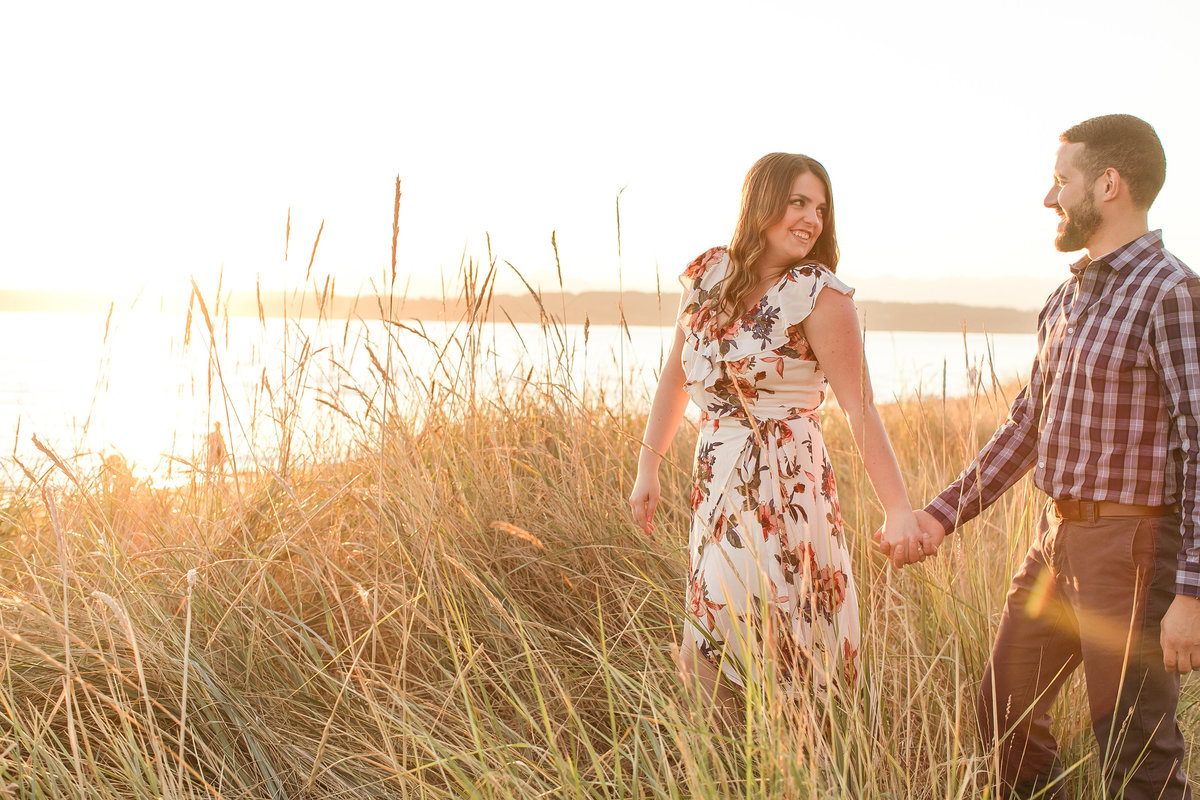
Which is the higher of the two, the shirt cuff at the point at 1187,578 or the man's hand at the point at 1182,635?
the shirt cuff at the point at 1187,578

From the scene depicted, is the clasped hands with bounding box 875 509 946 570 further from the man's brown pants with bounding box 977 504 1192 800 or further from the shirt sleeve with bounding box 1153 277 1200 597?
the shirt sleeve with bounding box 1153 277 1200 597

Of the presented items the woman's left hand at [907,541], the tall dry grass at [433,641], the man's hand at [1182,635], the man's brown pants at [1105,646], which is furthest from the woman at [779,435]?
the man's hand at [1182,635]

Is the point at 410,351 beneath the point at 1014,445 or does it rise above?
above

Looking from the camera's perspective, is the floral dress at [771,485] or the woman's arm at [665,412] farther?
the woman's arm at [665,412]

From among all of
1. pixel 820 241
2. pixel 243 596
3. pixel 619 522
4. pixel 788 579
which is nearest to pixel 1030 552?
pixel 788 579

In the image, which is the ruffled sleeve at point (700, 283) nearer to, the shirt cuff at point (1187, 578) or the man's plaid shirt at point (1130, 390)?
the man's plaid shirt at point (1130, 390)

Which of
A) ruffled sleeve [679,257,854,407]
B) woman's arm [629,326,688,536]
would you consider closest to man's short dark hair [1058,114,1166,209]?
ruffled sleeve [679,257,854,407]

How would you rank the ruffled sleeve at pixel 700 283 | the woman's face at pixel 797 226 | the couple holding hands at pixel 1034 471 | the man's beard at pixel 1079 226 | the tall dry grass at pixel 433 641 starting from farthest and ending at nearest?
1. the ruffled sleeve at pixel 700 283
2. the woman's face at pixel 797 226
3. the man's beard at pixel 1079 226
4. the couple holding hands at pixel 1034 471
5. the tall dry grass at pixel 433 641

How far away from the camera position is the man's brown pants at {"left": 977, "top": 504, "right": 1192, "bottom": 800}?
1639 mm

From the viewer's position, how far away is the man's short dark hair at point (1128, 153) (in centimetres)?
170

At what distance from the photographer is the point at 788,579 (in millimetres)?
1973

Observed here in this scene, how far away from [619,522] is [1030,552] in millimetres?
1189

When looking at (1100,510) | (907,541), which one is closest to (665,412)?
(907,541)

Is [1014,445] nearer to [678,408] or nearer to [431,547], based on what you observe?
[678,408]
